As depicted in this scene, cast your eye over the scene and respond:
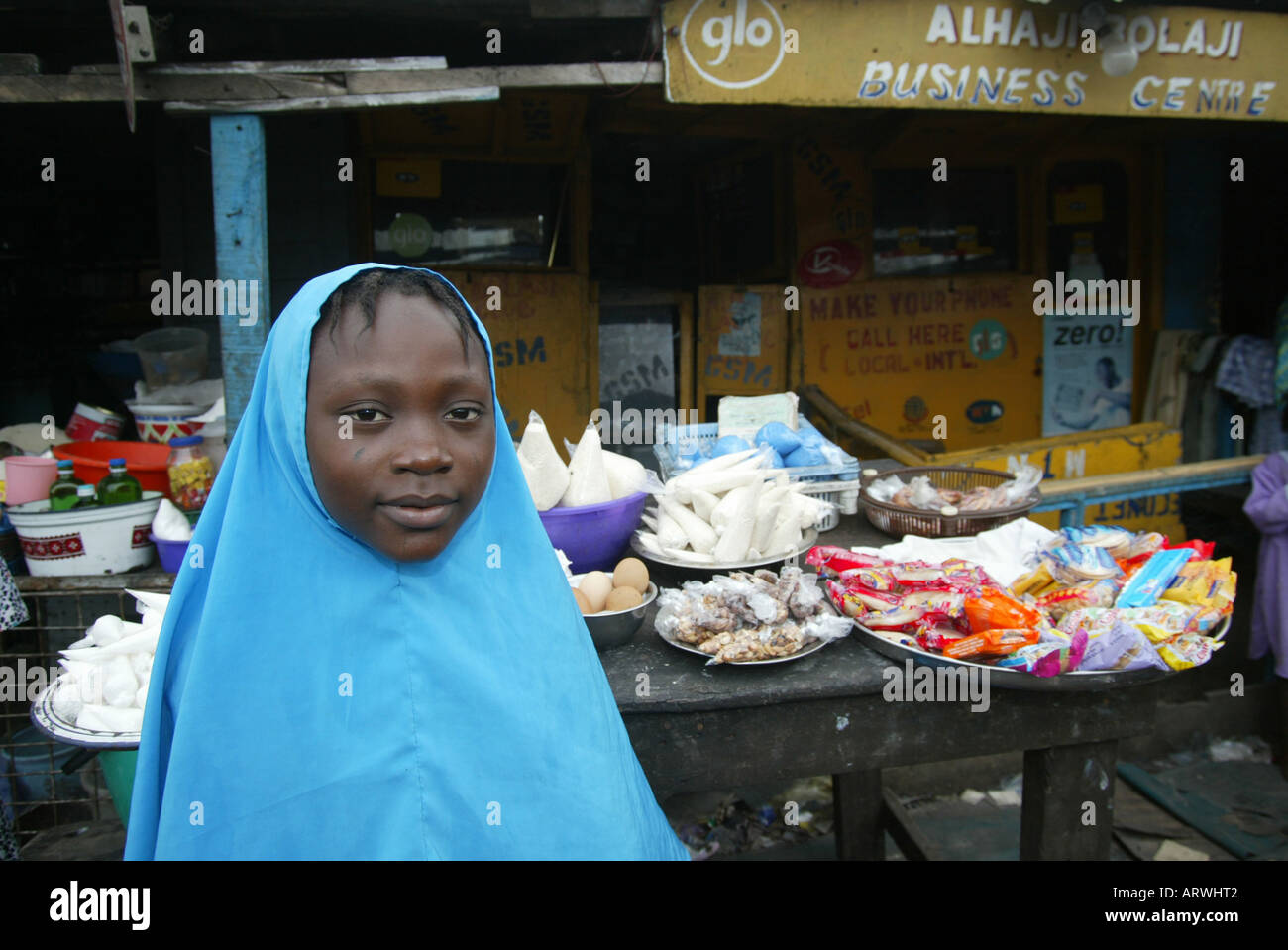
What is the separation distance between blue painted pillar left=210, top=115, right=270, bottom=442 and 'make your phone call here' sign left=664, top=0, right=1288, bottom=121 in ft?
4.97

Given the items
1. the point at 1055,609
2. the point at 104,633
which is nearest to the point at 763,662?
the point at 1055,609

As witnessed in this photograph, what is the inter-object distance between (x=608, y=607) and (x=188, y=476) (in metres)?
2.02

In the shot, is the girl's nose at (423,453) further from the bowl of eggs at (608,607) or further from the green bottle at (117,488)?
the green bottle at (117,488)

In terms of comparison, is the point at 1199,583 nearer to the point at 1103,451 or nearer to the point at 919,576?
the point at 919,576

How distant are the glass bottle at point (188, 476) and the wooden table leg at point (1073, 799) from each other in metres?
2.88

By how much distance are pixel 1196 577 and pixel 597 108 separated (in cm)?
453

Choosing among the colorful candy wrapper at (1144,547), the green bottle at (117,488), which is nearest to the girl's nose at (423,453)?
the colorful candy wrapper at (1144,547)

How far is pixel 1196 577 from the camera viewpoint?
2131 mm

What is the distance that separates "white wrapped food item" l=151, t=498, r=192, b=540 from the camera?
10.0 ft

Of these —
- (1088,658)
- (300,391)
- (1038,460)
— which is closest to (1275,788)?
(1038,460)

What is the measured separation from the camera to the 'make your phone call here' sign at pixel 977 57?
3.16m

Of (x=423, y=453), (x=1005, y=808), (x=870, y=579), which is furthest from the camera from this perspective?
(x=1005, y=808)

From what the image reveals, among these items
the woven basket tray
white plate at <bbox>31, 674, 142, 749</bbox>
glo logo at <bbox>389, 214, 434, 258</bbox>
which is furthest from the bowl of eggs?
glo logo at <bbox>389, 214, 434, 258</bbox>

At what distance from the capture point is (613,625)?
1968 mm
